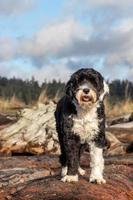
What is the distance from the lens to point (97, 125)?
36.8 feet

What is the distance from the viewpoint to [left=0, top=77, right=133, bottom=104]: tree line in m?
35.4

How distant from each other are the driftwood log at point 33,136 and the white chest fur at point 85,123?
7.17 meters

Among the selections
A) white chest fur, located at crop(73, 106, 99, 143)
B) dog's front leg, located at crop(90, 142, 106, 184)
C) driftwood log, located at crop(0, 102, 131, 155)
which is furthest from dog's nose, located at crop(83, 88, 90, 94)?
driftwood log, located at crop(0, 102, 131, 155)

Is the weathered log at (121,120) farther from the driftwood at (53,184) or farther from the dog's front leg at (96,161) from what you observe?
the dog's front leg at (96,161)

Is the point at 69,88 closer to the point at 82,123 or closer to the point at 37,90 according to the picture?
the point at 82,123

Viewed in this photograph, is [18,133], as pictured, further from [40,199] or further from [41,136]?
[40,199]

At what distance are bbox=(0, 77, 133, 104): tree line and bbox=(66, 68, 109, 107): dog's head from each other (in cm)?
2142

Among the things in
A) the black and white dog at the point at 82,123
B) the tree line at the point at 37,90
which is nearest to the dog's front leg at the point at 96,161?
the black and white dog at the point at 82,123

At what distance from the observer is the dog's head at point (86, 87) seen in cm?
1053

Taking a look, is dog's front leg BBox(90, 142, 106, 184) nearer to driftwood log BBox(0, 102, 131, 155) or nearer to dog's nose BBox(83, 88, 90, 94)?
dog's nose BBox(83, 88, 90, 94)

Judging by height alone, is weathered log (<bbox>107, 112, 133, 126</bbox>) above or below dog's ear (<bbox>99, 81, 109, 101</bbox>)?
above

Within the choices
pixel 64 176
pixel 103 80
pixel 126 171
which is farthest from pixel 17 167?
pixel 103 80

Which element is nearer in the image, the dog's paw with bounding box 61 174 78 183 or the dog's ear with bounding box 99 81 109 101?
the dog's ear with bounding box 99 81 109 101

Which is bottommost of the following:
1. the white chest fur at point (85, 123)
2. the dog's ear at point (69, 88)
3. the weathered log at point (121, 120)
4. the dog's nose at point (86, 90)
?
the white chest fur at point (85, 123)
